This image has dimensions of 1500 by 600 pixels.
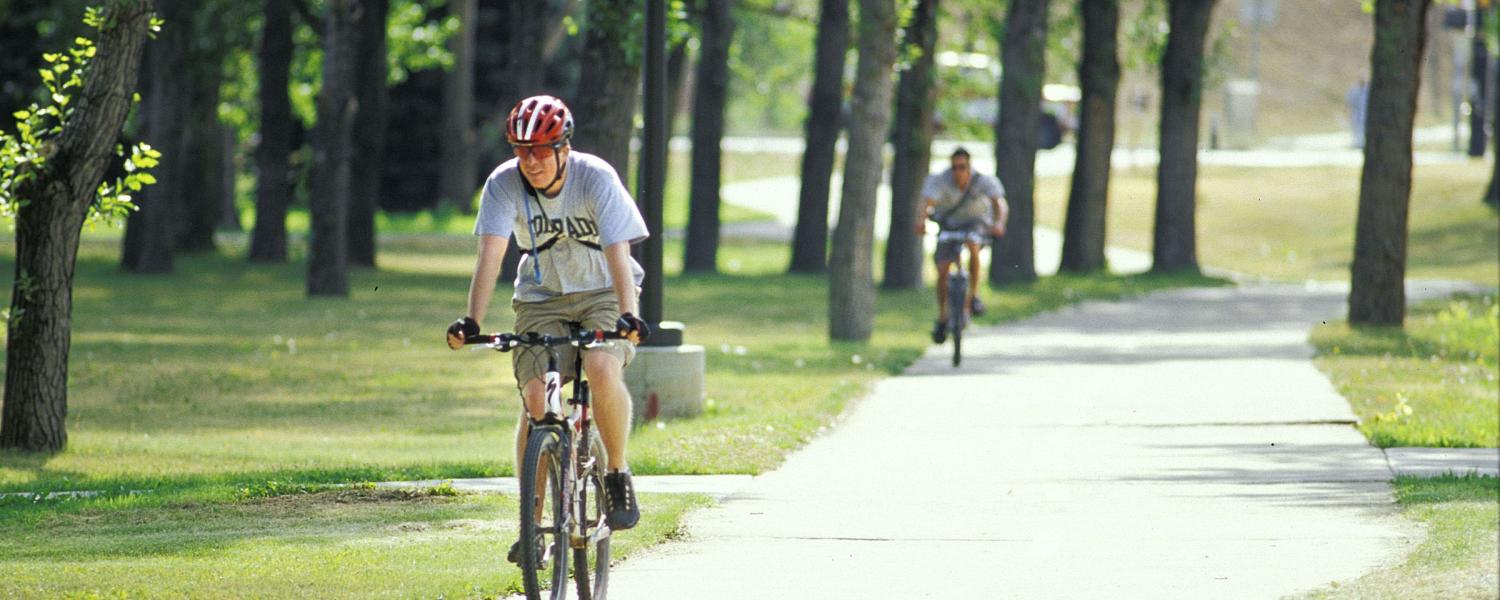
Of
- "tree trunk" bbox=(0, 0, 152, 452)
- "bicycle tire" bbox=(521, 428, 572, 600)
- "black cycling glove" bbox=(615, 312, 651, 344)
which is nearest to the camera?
"bicycle tire" bbox=(521, 428, 572, 600)

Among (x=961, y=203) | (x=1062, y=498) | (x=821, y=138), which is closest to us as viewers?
(x=1062, y=498)

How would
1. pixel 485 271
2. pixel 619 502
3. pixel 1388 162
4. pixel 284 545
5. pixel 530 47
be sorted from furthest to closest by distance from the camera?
pixel 530 47 < pixel 1388 162 < pixel 284 545 < pixel 619 502 < pixel 485 271

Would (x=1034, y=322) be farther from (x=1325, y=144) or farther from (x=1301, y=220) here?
(x=1325, y=144)

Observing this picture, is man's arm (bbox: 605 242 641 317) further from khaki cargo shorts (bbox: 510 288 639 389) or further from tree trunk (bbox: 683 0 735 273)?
tree trunk (bbox: 683 0 735 273)

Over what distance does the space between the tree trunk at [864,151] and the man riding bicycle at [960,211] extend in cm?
169

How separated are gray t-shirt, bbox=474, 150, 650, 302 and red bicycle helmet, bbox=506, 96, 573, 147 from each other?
0.18m

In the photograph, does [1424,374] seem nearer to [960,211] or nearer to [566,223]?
[960,211]

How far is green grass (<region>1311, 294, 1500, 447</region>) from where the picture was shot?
13484 millimetres

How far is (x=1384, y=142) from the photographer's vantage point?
839 inches

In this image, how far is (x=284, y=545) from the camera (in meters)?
9.18

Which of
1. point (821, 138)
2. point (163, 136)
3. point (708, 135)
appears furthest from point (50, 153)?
point (708, 135)

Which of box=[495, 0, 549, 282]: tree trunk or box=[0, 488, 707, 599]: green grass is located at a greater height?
box=[495, 0, 549, 282]: tree trunk

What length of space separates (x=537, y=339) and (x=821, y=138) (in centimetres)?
2603

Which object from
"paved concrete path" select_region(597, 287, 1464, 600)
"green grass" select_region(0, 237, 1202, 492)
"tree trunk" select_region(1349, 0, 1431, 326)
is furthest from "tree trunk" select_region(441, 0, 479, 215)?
"paved concrete path" select_region(597, 287, 1464, 600)
